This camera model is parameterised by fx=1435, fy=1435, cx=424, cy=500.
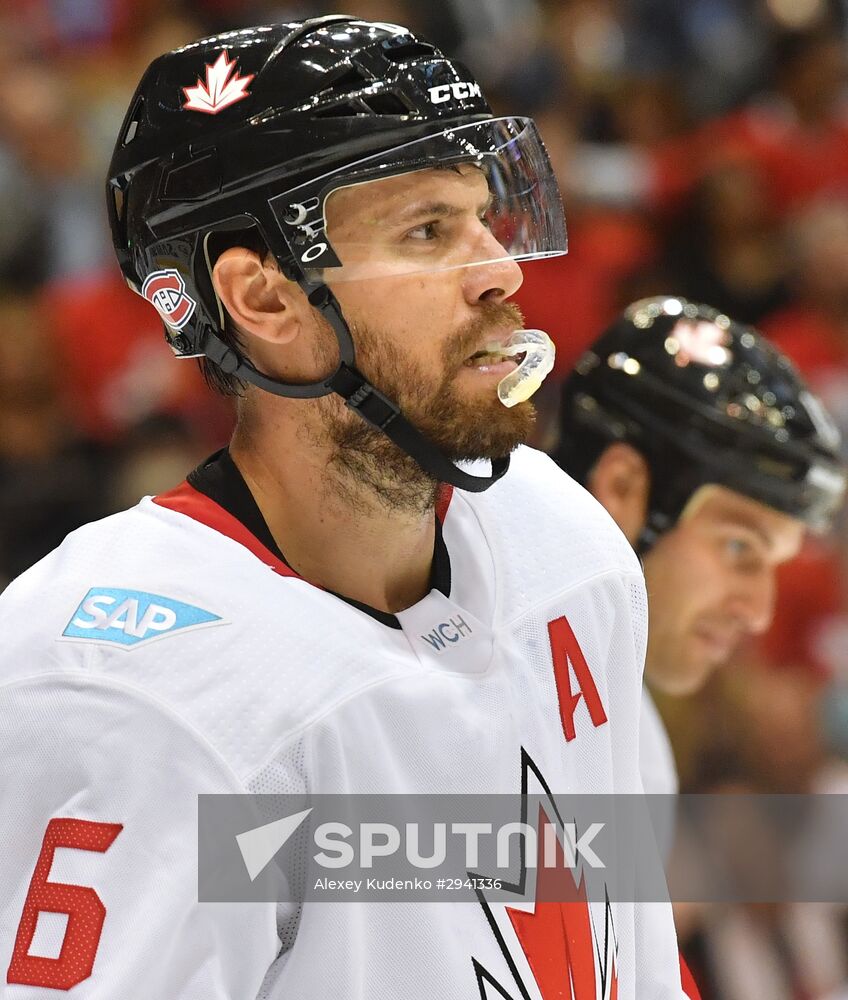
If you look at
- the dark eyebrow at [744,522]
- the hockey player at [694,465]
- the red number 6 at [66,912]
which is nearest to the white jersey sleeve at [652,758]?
the hockey player at [694,465]

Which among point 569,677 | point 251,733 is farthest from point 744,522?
point 251,733

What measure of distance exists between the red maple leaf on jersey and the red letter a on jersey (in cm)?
76

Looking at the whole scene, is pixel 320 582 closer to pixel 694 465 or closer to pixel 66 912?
pixel 66 912

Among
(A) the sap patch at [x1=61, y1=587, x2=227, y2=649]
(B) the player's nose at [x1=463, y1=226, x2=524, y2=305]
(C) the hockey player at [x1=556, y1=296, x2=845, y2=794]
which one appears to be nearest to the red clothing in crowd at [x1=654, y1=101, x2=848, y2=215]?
(C) the hockey player at [x1=556, y1=296, x2=845, y2=794]

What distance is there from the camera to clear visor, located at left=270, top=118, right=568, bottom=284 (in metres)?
1.69

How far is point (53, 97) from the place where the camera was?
493 centimetres

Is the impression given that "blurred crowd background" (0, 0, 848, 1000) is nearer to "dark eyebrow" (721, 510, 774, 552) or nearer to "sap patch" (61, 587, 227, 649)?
"dark eyebrow" (721, 510, 774, 552)

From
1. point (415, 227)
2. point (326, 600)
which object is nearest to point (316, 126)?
point (415, 227)

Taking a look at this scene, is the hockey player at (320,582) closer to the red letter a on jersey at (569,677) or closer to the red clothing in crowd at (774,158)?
the red letter a on jersey at (569,677)

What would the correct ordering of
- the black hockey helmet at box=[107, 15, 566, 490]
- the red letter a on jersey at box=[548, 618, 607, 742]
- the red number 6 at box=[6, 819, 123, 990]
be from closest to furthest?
the red number 6 at box=[6, 819, 123, 990] → the black hockey helmet at box=[107, 15, 566, 490] → the red letter a on jersey at box=[548, 618, 607, 742]

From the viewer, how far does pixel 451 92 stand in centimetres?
177

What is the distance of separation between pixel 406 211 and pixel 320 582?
0.46 meters

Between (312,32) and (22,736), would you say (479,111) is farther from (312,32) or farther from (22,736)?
(22,736)

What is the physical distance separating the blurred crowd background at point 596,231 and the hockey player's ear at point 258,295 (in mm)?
2349
